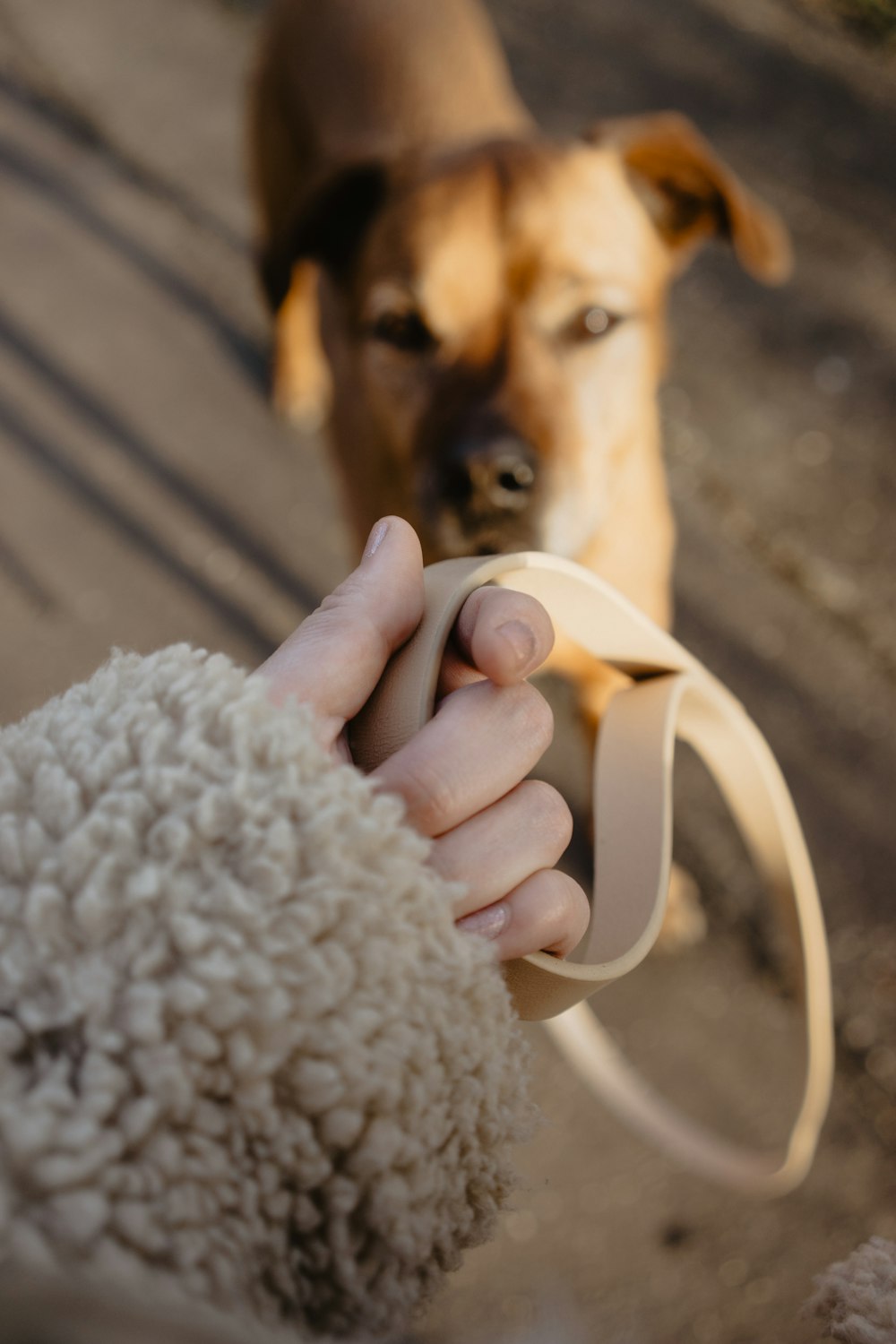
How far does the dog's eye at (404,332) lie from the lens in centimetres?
183

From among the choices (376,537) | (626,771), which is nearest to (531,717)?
(376,537)

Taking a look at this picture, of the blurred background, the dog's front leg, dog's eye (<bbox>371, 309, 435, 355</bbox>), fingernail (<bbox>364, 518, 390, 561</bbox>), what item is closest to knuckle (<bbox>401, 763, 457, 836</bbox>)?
fingernail (<bbox>364, 518, 390, 561</bbox>)

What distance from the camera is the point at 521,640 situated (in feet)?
2.12

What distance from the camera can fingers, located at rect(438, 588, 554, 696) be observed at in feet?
2.11

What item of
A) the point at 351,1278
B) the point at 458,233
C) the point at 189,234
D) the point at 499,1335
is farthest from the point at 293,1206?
the point at 189,234

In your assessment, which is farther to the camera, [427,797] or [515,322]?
[515,322]

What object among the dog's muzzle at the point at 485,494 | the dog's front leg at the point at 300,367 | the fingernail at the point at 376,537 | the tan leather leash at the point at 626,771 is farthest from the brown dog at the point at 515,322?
the fingernail at the point at 376,537

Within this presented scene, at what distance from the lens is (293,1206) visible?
50cm

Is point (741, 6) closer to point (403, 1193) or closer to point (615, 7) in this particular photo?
point (615, 7)

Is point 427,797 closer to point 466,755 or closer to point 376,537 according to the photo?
point 466,755

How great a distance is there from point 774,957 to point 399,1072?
5.06ft

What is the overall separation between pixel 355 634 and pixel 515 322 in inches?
51.3

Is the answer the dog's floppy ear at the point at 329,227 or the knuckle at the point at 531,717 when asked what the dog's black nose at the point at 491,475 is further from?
the knuckle at the point at 531,717

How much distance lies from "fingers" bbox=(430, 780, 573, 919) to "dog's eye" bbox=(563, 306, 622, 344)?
4.49 ft
